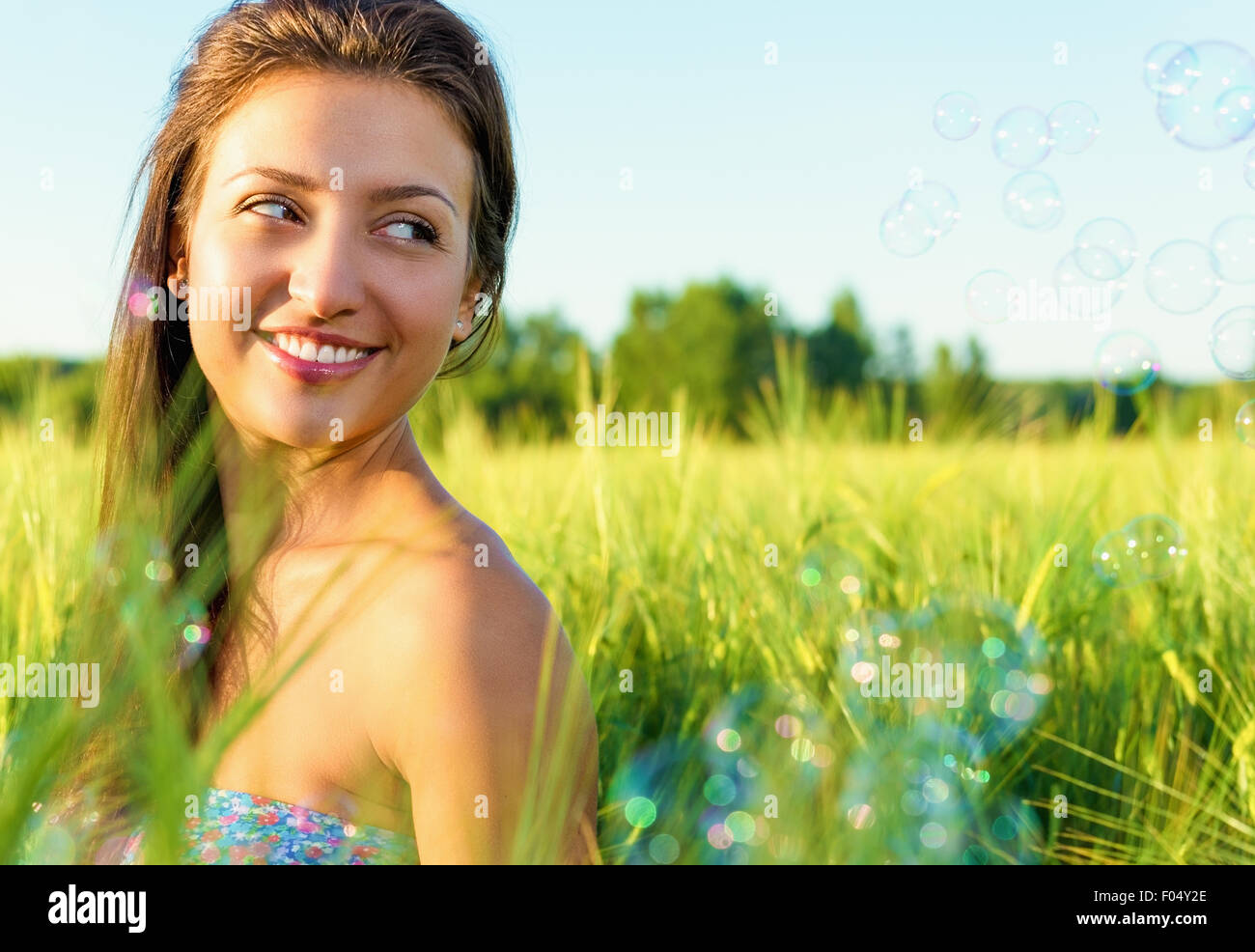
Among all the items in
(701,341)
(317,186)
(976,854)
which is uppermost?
(701,341)

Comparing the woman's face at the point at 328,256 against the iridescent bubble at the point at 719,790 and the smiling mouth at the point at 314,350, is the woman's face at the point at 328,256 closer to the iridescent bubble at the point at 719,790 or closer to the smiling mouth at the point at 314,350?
the smiling mouth at the point at 314,350

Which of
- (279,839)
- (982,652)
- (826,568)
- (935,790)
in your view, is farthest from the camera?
(826,568)

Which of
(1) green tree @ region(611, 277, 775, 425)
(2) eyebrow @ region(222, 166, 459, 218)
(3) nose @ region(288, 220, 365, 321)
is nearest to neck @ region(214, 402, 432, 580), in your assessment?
(3) nose @ region(288, 220, 365, 321)

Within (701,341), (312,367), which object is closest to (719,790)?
(312,367)

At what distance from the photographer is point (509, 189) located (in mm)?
1679

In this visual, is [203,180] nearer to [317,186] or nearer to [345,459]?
[317,186]

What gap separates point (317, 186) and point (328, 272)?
0.36 feet

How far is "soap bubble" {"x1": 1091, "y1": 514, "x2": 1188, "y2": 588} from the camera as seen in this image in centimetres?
208

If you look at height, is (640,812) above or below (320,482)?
below

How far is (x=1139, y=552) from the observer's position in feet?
7.00

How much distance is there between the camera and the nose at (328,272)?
1275mm

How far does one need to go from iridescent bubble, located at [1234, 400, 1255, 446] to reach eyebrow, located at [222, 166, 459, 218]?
2.17 meters

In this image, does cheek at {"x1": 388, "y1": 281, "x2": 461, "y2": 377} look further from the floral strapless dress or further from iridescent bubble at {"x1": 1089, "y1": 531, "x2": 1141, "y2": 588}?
iridescent bubble at {"x1": 1089, "y1": 531, "x2": 1141, "y2": 588}
